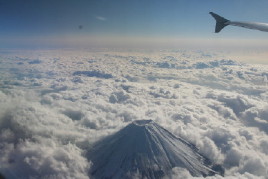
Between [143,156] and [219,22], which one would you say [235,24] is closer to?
[219,22]

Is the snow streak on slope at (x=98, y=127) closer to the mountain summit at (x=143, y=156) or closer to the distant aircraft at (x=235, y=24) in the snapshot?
the mountain summit at (x=143, y=156)

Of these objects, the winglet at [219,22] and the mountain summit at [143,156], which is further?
the mountain summit at [143,156]

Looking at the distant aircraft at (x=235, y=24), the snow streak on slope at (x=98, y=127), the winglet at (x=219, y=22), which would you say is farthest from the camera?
the snow streak on slope at (x=98, y=127)

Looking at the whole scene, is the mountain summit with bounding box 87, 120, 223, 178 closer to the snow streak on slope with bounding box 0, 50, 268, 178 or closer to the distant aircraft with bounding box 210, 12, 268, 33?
the snow streak on slope with bounding box 0, 50, 268, 178

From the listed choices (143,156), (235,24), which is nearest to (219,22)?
(235,24)

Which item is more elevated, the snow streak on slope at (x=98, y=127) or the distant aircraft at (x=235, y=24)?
the distant aircraft at (x=235, y=24)

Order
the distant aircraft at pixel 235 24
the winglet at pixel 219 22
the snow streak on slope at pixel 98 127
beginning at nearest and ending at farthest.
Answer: the distant aircraft at pixel 235 24, the winglet at pixel 219 22, the snow streak on slope at pixel 98 127

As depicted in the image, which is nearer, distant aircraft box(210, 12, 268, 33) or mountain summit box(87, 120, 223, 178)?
distant aircraft box(210, 12, 268, 33)

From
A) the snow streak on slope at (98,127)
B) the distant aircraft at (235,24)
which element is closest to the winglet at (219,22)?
the distant aircraft at (235,24)

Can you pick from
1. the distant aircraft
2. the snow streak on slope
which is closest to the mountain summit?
the snow streak on slope
